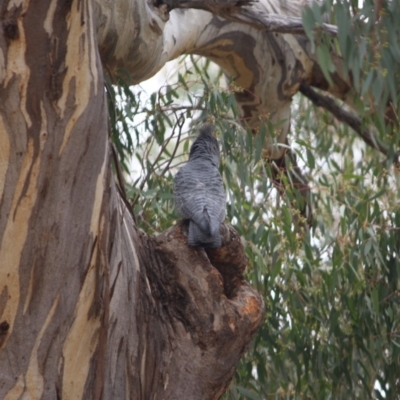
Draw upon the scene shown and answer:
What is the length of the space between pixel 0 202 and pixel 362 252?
6.00 feet

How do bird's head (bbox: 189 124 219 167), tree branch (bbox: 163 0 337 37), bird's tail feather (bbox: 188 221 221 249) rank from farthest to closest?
bird's head (bbox: 189 124 219 167)
tree branch (bbox: 163 0 337 37)
bird's tail feather (bbox: 188 221 221 249)

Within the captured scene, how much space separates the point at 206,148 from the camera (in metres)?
2.87

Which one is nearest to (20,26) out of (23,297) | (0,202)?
(0,202)

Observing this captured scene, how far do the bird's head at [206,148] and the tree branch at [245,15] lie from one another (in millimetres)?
437

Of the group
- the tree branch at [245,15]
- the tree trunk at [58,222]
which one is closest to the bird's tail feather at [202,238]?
the tree trunk at [58,222]

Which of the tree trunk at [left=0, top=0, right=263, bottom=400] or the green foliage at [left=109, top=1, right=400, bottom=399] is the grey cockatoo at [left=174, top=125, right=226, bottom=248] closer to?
the tree trunk at [left=0, top=0, right=263, bottom=400]

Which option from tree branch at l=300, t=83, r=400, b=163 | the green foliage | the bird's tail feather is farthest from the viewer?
tree branch at l=300, t=83, r=400, b=163

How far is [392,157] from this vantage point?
337 centimetres

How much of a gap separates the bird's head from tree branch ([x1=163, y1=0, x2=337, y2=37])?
44cm

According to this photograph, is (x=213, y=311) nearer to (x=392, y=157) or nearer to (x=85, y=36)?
(x=85, y=36)

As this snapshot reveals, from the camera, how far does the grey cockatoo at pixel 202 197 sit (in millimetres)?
2232

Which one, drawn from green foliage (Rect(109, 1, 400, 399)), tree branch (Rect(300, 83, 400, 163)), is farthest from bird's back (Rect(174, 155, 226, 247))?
tree branch (Rect(300, 83, 400, 163))

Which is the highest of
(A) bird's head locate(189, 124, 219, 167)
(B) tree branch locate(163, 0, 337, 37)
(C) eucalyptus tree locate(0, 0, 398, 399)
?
(B) tree branch locate(163, 0, 337, 37)

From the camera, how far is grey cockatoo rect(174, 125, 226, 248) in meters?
2.23
